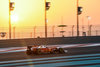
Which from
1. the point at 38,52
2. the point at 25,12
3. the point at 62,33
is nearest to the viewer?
the point at 38,52

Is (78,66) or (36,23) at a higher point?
(36,23)

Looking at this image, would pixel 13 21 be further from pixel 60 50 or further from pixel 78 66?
pixel 78 66

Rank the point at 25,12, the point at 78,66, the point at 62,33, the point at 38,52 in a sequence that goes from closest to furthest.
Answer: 1. the point at 78,66
2. the point at 38,52
3. the point at 25,12
4. the point at 62,33

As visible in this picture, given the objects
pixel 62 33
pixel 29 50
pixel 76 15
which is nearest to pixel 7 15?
pixel 62 33

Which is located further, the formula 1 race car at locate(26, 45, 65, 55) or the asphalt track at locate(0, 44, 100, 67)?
the formula 1 race car at locate(26, 45, 65, 55)

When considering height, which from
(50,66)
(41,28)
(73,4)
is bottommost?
(50,66)

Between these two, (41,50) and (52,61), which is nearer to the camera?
(52,61)

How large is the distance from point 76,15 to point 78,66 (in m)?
27.6

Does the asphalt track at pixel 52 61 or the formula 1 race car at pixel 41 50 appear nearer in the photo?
the asphalt track at pixel 52 61

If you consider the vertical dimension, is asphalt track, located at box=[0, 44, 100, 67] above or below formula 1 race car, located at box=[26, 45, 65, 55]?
below

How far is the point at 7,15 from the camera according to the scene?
32.6 meters

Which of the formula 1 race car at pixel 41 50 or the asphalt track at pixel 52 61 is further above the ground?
the formula 1 race car at pixel 41 50

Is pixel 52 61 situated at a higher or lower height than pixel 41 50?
lower

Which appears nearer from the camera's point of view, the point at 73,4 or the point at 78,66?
the point at 78,66
